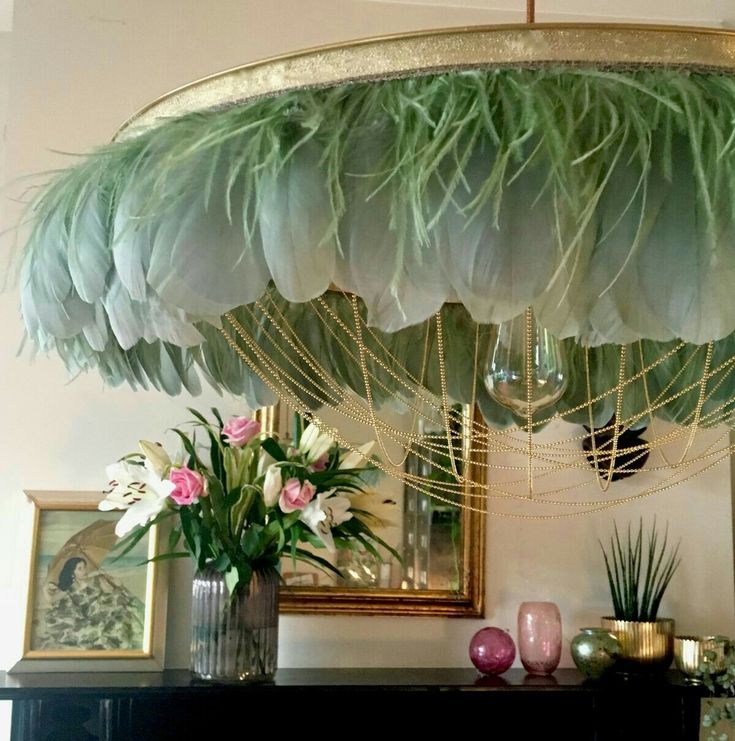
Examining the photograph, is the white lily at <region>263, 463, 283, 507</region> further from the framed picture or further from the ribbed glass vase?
the framed picture

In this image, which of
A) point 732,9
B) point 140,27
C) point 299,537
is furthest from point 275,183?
point 732,9

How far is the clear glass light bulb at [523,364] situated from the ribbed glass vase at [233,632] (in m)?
1.02

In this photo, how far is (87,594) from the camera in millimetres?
1973

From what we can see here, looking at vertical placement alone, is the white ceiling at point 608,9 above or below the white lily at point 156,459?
above

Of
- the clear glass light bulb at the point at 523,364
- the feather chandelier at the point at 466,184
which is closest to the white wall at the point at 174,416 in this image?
the clear glass light bulb at the point at 523,364

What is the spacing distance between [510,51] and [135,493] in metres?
1.47

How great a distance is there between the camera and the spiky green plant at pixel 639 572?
6.89ft

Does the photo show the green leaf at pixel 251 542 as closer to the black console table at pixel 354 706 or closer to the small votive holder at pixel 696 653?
the black console table at pixel 354 706

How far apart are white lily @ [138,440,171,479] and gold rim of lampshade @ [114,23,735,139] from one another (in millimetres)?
1380

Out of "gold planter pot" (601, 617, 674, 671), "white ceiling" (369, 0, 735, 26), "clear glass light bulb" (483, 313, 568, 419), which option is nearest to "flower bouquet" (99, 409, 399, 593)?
"gold planter pot" (601, 617, 674, 671)

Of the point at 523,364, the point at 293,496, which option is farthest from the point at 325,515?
the point at 523,364

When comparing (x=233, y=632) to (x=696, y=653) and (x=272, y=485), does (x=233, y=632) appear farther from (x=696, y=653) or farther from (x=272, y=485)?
(x=696, y=653)

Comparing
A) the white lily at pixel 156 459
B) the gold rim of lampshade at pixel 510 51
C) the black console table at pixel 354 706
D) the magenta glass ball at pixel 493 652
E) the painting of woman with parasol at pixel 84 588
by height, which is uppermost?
the gold rim of lampshade at pixel 510 51

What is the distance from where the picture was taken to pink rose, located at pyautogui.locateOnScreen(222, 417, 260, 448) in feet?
6.09
